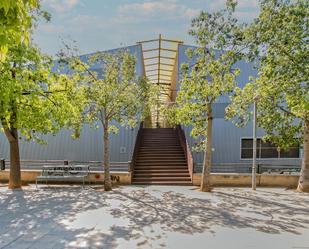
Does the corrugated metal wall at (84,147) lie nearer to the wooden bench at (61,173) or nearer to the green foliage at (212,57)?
the wooden bench at (61,173)

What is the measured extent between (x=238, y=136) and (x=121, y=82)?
899 cm

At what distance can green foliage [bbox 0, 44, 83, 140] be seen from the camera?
30.1ft

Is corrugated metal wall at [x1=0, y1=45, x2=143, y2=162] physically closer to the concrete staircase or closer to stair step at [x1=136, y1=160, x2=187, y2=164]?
the concrete staircase

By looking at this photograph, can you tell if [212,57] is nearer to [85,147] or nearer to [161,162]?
[161,162]

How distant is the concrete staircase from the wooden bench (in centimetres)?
234

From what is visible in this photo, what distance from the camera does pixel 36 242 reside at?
16.6 ft

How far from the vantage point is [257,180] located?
11695 mm

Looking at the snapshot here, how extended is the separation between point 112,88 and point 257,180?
732 centimetres

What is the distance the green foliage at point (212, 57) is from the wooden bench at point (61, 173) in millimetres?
5362

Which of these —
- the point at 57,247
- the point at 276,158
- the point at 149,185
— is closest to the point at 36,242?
the point at 57,247

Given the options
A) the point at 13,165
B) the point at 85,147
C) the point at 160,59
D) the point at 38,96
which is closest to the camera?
the point at 38,96

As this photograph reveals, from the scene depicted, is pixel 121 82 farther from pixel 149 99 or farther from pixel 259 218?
pixel 259 218

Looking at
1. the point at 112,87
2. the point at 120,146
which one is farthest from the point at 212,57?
the point at 120,146

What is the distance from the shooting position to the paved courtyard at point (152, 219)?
5.18 m
